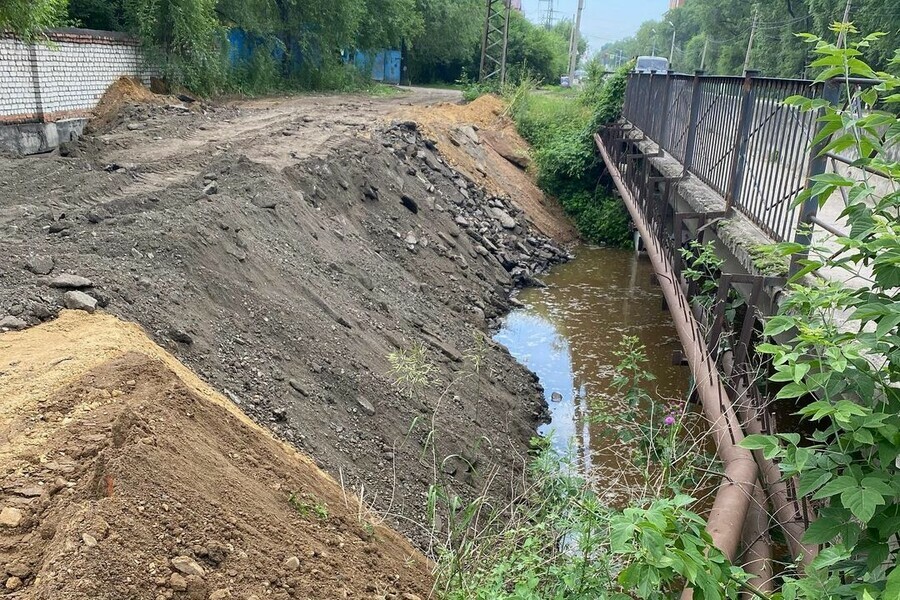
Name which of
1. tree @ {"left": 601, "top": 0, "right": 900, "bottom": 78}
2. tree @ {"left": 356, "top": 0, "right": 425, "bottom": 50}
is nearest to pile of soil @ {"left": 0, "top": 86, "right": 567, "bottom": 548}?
tree @ {"left": 601, "top": 0, "right": 900, "bottom": 78}

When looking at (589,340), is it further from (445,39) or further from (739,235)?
(445,39)

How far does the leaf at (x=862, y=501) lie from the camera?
209cm

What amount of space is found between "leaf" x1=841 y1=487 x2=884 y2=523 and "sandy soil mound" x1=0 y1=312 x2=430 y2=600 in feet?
7.58

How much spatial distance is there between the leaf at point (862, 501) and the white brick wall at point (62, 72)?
13.9m

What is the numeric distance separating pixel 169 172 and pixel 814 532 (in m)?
9.35

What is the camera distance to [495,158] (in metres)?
18.4

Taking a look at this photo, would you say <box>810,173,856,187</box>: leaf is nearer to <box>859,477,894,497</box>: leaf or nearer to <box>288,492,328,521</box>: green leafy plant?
<box>859,477,894,497</box>: leaf

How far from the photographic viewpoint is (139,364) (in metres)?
4.12

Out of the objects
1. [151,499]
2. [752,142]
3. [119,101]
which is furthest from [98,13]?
[151,499]

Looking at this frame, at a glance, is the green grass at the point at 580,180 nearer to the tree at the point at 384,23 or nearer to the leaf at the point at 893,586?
the tree at the point at 384,23

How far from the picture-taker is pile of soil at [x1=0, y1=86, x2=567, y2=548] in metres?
5.36

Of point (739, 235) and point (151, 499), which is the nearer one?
point (151, 499)

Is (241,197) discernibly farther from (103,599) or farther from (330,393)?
(103,599)

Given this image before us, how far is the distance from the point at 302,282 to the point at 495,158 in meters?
11.6
